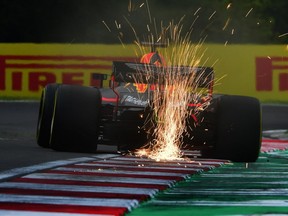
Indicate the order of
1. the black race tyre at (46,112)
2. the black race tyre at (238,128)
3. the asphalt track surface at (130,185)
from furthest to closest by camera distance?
1. the black race tyre at (46,112)
2. the black race tyre at (238,128)
3. the asphalt track surface at (130,185)

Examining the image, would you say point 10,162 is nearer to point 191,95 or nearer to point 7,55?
point 191,95

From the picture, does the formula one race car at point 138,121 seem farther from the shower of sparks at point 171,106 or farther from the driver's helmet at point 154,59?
the driver's helmet at point 154,59

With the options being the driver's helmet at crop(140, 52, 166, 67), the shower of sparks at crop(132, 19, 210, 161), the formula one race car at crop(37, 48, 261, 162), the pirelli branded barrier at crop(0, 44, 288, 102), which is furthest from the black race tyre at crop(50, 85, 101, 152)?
the pirelli branded barrier at crop(0, 44, 288, 102)

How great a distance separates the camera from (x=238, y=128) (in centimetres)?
1452

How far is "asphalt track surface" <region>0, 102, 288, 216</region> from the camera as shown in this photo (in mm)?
8828

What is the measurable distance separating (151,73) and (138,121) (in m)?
0.68

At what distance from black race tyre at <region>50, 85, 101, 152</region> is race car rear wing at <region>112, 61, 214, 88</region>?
513mm

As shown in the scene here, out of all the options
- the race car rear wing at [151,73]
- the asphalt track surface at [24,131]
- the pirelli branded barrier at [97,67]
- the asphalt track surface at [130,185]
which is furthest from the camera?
the pirelli branded barrier at [97,67]

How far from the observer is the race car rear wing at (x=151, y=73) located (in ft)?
48.6

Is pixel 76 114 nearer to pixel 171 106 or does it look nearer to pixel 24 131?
pixel 171 106

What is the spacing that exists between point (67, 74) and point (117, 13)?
1307cm

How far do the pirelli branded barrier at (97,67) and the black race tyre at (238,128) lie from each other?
61.3 ft

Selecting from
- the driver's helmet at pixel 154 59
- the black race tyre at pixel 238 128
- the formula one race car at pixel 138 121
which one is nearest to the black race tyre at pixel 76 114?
the formula one race car at pixel 138 121

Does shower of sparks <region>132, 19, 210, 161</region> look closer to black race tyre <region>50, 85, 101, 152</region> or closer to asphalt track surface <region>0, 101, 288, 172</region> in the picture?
black race tyre <region>50, 85, 101, 152</region>
